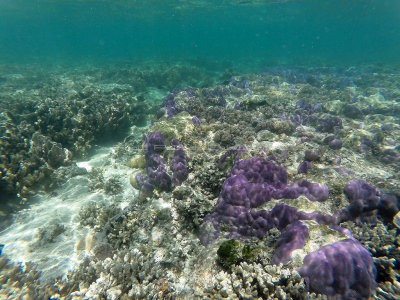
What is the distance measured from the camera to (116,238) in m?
5.31

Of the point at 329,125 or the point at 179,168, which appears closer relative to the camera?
the point at 179,168

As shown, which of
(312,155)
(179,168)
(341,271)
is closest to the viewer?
(341,271)

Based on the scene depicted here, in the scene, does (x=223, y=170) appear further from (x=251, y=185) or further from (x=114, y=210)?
(x=114, y=210)

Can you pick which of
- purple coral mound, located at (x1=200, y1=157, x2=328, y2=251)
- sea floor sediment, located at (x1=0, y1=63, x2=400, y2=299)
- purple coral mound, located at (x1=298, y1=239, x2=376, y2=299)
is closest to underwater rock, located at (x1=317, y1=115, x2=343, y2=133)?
sea floor sediment, located at (x1=0, y1=63, x2=400, y2=299)

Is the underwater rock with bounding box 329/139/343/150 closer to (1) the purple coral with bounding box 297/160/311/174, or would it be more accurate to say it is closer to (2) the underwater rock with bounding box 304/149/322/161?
(2) the underwater rock with bounding box 304/149/322/161

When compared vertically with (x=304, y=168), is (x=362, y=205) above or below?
below

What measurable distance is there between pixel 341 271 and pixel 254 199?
6.51 ft

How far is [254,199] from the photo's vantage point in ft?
15.2

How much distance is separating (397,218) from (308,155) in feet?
8.90

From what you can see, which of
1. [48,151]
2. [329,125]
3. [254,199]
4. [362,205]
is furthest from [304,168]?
[48,151]

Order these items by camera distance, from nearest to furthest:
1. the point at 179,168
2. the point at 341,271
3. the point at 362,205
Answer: the point at 341,271 → the point at 362,205 → the point at 179,168

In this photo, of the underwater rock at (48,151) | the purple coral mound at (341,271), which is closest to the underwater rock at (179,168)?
the purple coral mound at (341,271)

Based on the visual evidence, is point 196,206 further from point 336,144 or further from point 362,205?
point 336,144

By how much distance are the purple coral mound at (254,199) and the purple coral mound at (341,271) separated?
998 mm
